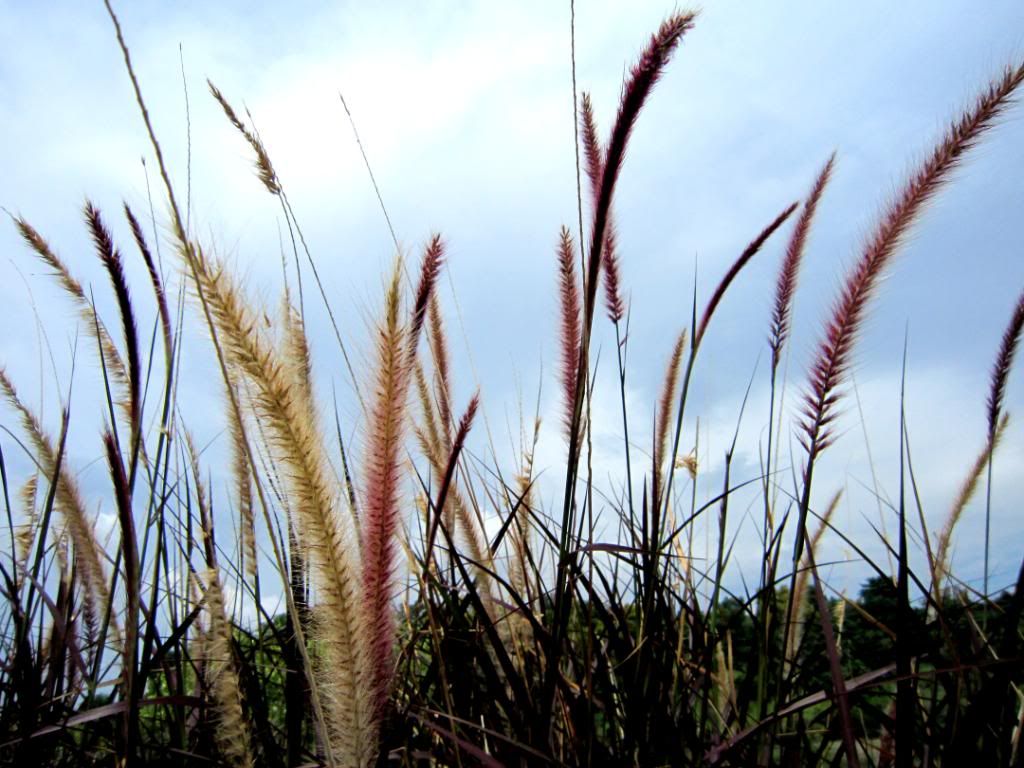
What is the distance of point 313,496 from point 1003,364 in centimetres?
197

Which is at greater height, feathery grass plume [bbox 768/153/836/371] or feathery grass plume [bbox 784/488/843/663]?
feathery grass plume [bbox 768/153/836/371]

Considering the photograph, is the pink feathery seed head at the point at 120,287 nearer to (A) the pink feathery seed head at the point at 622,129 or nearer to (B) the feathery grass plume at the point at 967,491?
(A) the pink feathery seed head at the point at 622,129

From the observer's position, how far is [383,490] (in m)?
1.21

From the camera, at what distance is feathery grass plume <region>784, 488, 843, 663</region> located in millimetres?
1891

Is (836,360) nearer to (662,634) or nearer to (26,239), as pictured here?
(662,634)

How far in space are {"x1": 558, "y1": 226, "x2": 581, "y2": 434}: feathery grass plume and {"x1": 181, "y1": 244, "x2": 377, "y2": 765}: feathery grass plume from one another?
2.25 ft

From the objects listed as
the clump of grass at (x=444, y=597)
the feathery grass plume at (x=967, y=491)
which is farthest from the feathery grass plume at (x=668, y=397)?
the feathery grass plume at (x=967, y=491)

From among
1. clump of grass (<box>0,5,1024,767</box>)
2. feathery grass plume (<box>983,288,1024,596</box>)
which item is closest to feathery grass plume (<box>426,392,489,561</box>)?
clump of grass (<box>0,5,1024,767</box>)

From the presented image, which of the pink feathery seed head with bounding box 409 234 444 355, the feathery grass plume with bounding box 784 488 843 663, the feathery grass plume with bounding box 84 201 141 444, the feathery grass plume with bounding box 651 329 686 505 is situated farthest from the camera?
the feathery grass plume with bounding box 651 329 686 505

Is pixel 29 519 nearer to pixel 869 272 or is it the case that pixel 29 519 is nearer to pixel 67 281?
pixel 67 281

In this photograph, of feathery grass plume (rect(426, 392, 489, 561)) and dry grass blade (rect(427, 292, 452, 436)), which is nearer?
feathery grass plume (rect(426, 392, 489, 561))

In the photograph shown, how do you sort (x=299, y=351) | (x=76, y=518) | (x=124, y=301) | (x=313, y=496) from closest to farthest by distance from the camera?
(x=313, y=496) → (x=124, y=301) → (x=299, y=351) → (x=76, y=518)

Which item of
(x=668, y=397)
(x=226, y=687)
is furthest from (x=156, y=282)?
(x=668, y=397)

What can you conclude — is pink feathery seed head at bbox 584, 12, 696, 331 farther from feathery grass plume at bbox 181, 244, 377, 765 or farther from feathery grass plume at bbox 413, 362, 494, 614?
feathery grass plume at bbox 413, 362, 494, 614
